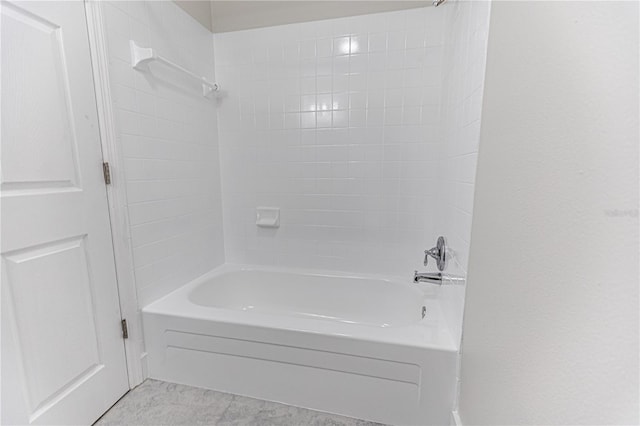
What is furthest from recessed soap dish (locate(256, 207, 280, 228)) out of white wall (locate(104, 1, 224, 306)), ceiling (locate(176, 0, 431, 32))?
ceiling (locate(176, 0, 431, 32))

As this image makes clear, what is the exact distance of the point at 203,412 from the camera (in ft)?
4.35

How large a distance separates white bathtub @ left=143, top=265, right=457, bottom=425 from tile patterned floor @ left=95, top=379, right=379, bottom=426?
37 mm

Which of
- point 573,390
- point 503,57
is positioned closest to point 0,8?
point 503,57

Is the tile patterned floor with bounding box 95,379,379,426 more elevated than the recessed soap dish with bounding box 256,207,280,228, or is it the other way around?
the recessed soap dish with bounding box 256,207,280,228

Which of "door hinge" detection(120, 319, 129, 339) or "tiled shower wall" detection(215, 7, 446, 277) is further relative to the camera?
"tiled shower wall" detection(215, 7, 446, 277)

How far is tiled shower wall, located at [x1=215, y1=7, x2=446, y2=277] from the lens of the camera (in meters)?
1.81

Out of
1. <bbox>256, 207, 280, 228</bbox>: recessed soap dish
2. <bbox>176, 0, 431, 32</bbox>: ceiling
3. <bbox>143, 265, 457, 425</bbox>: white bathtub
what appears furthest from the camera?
<bbox>256, 207, 280, 228</bbox>: recessed soap dish

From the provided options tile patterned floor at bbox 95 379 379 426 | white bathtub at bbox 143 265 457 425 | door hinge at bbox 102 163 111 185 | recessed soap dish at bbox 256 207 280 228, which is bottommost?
tile patterned floor at bbox 95 379 379 426

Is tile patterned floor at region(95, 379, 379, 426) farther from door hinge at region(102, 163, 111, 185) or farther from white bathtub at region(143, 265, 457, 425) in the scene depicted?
door hinge at region(102, 163, 111, 185)

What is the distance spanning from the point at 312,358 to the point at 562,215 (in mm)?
1144

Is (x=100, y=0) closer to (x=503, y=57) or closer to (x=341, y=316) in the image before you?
(x=503, y=57)

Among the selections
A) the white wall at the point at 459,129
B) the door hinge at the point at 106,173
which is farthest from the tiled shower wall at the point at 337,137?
the door hinge at the point at 106,173

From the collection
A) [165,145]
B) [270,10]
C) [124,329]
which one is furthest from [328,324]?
[270,10]

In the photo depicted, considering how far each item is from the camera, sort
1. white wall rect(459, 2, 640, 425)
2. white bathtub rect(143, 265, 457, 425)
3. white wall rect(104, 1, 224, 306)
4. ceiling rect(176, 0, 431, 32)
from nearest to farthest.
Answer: white wall rect(459, 2, 640, 425) < white bathtub rect(143, 265, 457, 425) < white wall rect(104, 1, 224, 306) < ceiling rect(176, 0, 431, 32)
